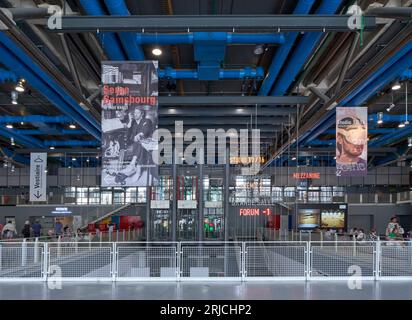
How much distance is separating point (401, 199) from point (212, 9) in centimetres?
2753

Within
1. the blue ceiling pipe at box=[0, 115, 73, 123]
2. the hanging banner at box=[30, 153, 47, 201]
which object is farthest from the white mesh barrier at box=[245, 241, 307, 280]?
the hanging banner at box=[30, 153, 47, 201]

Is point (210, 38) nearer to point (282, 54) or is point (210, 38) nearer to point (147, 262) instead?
point (282, 54)

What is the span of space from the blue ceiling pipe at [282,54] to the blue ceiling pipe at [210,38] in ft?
0.92

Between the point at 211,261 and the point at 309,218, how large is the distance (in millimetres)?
19421

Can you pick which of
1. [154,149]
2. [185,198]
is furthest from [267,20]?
[185,198]

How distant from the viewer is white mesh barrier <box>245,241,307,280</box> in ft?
34.3

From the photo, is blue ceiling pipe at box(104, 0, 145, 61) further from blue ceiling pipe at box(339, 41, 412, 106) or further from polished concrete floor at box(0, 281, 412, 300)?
blue ceiling pipe at box(339, 41, 412, 106)

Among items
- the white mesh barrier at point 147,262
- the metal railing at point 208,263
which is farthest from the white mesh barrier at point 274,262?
the white mesh barrier at point 147,262

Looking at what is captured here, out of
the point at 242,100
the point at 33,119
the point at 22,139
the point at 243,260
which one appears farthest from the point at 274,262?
the point at 22,139

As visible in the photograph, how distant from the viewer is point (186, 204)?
81.1 ft

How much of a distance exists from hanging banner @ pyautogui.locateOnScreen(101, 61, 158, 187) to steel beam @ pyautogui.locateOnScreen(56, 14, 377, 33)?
4.53 ft

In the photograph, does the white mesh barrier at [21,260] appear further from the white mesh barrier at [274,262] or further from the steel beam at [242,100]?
the steel beam at [242,100]

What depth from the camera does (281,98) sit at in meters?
15.9
